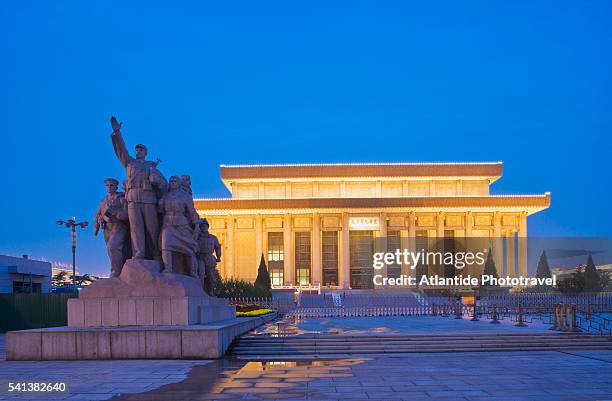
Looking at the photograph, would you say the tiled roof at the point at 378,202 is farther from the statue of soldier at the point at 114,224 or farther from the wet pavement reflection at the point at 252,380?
the wet pavement reflection at the point at 252,380

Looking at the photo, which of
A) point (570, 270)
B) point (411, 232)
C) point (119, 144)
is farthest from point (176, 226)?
point (411, 232)

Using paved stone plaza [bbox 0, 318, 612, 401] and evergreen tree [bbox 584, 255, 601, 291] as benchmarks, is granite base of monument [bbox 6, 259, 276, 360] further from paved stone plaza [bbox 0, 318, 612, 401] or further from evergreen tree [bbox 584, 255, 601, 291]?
evergreen tree [bbox 584, 255, 601, 291]

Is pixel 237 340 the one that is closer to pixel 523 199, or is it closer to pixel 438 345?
pixel 438 345

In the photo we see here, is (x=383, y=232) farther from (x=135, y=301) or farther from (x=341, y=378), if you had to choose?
(x=341, y=378)

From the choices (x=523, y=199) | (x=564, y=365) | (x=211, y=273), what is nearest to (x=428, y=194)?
(x=523, y=199)

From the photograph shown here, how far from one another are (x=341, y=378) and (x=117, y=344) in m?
4.84

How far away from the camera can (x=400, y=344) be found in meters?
13.7

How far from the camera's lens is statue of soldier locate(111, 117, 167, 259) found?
13.3 m

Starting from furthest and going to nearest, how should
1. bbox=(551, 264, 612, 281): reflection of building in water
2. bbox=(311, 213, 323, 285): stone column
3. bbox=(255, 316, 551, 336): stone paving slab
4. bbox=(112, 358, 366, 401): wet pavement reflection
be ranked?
bbox=(311, 213, 323, 285): stone column
bbox=(551, 264, 612, 281): reflection of building in water
bbox=(255, 316, 551, 336): stone paving slab
bbox=(112, 358, 366, 401): wet pavement reflection

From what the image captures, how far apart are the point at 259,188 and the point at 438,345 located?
46512mm

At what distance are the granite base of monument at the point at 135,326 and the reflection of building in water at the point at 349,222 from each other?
41.2 metres

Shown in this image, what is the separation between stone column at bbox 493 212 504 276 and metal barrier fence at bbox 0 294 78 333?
42.6 metres

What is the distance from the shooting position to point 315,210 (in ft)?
179

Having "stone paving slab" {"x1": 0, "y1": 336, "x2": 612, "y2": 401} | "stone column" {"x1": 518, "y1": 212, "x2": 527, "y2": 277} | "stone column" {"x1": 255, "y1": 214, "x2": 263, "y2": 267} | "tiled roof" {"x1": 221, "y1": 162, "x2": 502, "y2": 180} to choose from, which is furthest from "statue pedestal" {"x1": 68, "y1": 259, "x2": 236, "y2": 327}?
"stone column" {"x1": 518, "y1": 212, "x2": 527, "y2": 277}
